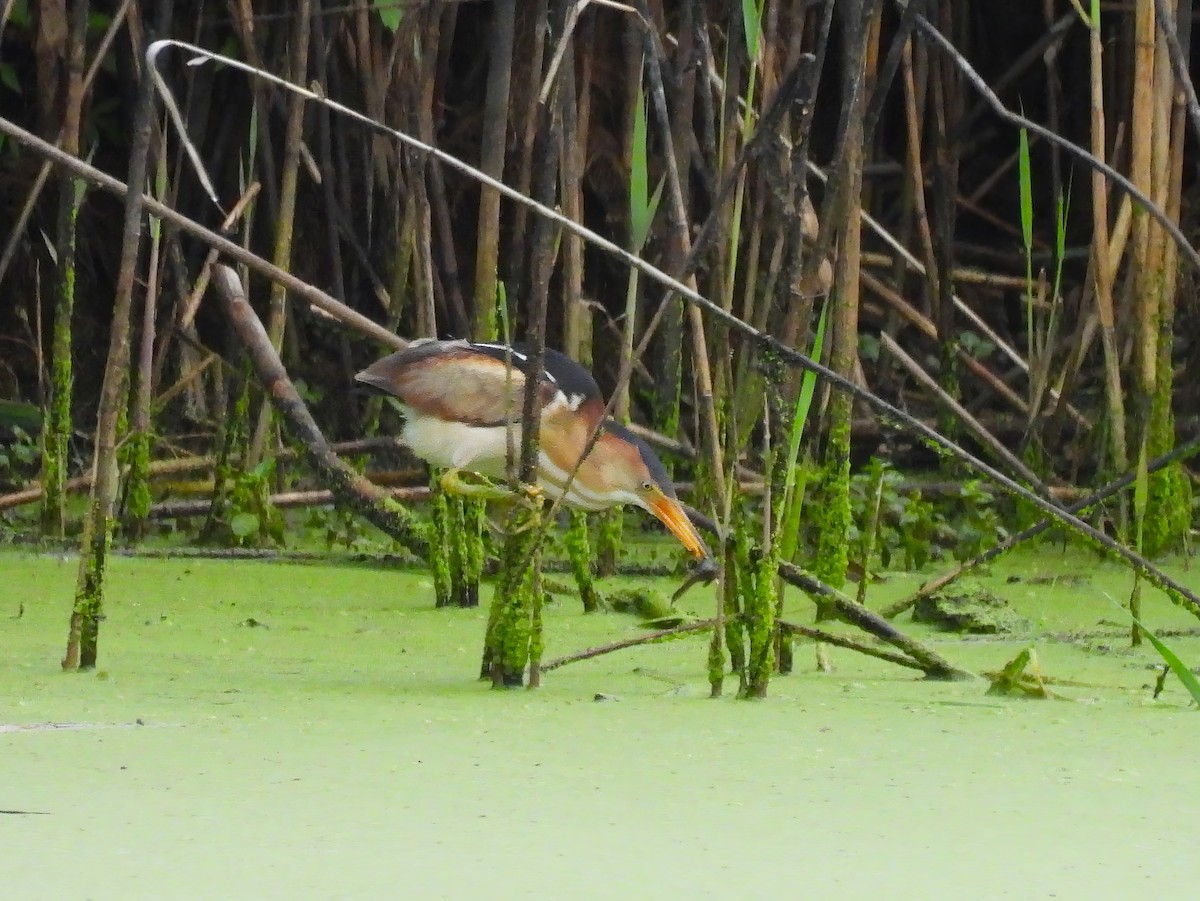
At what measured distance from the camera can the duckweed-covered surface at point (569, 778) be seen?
4.25 feet

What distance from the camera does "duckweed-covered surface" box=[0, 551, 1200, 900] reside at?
51.0 inches

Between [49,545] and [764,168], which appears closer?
[764,168]

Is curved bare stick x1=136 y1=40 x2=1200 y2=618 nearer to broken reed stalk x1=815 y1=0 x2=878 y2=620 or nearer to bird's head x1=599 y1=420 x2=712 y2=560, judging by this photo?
broken reed stalk x1=815 y1=0 x2=878 y2=620

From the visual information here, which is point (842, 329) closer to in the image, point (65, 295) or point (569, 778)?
point (569, 778)

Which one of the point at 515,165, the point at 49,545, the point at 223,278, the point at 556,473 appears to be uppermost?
the point at 515,165

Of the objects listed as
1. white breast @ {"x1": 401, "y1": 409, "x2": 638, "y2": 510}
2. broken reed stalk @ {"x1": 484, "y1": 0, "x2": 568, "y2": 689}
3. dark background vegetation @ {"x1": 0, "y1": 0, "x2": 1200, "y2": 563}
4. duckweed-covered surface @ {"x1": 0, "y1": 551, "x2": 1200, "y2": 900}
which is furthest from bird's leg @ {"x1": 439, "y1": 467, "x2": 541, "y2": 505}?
dark background vegetation @ {"x1": 0, "y1": 0, "x2": 1200, "y2": 563}

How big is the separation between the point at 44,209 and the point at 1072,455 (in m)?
2.59

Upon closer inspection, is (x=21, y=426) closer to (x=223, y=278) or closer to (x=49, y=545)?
(x=49, y=545)

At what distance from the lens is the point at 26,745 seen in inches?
65.5

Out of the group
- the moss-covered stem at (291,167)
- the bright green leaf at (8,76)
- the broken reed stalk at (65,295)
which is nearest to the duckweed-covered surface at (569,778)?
the broken reed stalk at (65,295)

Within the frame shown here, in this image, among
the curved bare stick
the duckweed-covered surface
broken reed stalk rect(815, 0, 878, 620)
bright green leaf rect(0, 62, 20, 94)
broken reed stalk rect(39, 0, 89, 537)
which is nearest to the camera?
the duckweed-covered surface

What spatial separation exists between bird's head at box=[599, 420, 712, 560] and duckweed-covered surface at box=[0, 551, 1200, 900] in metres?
0.59

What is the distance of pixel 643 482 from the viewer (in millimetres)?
3178

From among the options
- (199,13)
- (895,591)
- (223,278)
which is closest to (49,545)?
(223,278)
